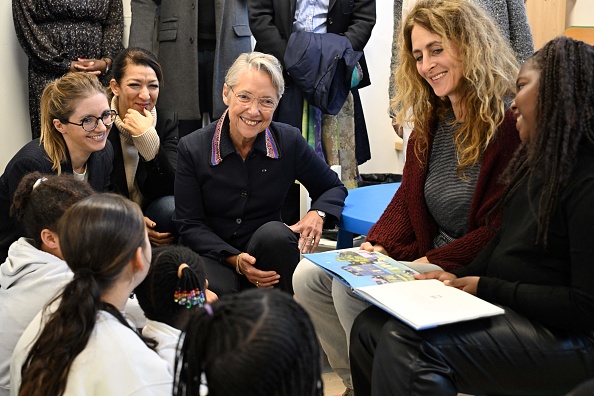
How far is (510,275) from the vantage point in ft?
5.24

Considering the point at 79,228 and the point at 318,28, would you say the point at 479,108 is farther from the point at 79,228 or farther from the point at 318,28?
the point at 318,28

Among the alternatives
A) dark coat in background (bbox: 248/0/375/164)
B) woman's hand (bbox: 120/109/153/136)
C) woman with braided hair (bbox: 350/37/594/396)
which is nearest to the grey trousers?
woman with braided hair (bbox: 350/37/594/396)

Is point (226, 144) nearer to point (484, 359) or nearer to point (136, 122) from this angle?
point (136, 122)

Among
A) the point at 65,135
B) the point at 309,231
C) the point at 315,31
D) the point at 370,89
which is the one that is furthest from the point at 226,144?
the point at 370,89

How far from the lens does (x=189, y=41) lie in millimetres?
3707

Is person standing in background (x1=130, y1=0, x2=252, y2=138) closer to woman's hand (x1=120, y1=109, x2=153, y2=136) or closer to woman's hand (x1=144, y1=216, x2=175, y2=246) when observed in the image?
woman's hand (x1=120, y1=109, x2=153, y2=136)

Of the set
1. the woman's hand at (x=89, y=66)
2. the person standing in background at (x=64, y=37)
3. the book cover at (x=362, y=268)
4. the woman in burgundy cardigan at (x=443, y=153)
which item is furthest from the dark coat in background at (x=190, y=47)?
the book cover at (x=362, y=268)

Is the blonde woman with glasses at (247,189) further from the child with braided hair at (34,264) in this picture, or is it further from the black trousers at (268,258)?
the child with braided hair at (34,264)

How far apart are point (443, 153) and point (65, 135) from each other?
136 cm

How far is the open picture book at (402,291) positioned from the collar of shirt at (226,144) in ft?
2.08

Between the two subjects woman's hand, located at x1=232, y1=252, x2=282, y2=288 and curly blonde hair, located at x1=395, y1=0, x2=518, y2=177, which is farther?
woman's hand, located at x1=232, y1=252, x2=282, y2=288

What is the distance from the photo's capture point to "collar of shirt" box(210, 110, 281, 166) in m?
2.44

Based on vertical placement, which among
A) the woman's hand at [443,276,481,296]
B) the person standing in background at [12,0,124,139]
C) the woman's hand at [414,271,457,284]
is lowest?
the woman's hand at [414,271,457,284]

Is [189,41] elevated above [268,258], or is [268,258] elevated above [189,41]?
[189,41]
